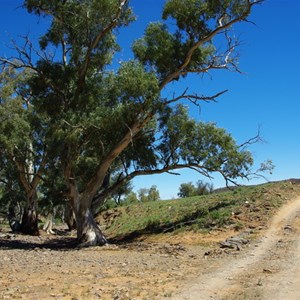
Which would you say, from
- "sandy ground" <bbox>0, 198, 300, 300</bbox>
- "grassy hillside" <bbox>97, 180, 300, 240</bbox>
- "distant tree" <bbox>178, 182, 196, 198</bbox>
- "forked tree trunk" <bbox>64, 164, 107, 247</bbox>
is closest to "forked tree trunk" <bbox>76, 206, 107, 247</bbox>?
"forked tree trunk" <bbox>64, 164, 107, 247</bbox>

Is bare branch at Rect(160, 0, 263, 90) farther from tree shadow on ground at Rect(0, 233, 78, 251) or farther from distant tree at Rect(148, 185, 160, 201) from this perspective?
distant tree at Rect(148, 185, 160, 201)

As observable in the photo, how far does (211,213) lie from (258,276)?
11.5m

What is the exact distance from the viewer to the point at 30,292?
25.3 ft

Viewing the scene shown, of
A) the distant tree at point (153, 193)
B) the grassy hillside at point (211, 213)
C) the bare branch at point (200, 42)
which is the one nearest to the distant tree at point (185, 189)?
the distant tree at point (153, 193)

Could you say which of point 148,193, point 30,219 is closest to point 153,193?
point 148,193

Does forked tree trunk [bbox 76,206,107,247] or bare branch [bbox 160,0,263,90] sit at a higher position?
bare branch [bbox 160,0,263,90]

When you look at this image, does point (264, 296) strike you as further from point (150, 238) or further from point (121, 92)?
point (150, 238)

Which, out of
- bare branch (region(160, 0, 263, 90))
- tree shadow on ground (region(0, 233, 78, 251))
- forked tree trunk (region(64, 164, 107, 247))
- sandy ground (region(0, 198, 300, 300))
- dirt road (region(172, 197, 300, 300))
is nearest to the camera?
dirt road (region(172, 197, 300, 300))

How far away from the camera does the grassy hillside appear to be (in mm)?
18672

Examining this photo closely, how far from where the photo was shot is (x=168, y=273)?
9.72 meters

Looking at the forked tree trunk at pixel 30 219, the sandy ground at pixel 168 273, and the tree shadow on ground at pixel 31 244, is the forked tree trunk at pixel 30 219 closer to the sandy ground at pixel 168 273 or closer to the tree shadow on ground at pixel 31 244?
the tree shadow on ground at pixel 31 244

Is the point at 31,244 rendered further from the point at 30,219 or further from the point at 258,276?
the point at 258,276

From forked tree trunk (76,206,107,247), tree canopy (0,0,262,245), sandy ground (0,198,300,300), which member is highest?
tree canopy (0,0,262,245)

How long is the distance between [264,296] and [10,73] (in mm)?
22567
